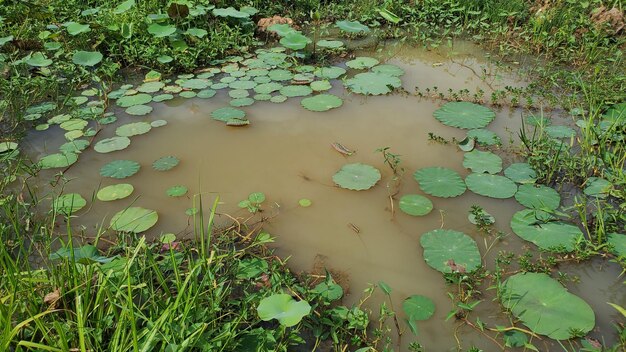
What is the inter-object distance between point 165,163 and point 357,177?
136 centimetres

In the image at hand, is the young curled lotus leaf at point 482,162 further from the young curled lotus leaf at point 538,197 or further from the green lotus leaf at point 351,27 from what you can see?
the green lotus leaf at point 351,27

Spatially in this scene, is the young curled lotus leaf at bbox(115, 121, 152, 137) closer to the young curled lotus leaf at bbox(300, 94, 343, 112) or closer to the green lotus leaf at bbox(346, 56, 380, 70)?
the young curled lotus leaf at bbox(300, 94, 343, 112)

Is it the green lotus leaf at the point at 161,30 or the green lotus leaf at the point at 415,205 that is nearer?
the green lotus leaf at the point at 415,205

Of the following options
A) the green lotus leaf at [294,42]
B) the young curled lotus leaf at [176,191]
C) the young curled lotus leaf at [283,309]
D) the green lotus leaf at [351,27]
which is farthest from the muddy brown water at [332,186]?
the green lotus leaf at [351,27]

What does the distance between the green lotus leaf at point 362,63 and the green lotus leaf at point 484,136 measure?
5.19 ft

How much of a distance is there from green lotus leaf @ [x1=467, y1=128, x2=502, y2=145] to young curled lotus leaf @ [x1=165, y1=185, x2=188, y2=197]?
7.05 feet

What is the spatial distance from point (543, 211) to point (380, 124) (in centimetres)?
144

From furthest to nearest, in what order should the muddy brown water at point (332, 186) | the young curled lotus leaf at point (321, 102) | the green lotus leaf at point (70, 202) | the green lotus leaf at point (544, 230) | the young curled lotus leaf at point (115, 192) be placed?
1. the young curled lotus leaf at point (321, 102)
2. the young curled lotus leaf at point (115, 192)
3. the green lotus leaf at point (70, 202)
4. the green lotus leaf at point (544, 230)
5. the muddy brown water at point (332, 186)

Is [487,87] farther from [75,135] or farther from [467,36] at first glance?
[75,135]

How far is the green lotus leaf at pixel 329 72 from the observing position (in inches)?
169

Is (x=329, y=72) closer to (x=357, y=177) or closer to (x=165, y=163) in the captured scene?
(x=357, y=177)

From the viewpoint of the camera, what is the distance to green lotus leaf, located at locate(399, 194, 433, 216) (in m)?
2.61

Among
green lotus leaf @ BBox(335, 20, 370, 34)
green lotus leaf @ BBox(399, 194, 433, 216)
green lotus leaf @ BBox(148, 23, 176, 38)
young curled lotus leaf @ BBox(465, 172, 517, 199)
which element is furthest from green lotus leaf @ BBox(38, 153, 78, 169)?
green lotus leaf @ BBox(335, 20, 370, 34)

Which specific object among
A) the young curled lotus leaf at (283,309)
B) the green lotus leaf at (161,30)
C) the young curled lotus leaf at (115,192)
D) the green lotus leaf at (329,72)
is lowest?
the young curled lotus leaf at (115,192)
